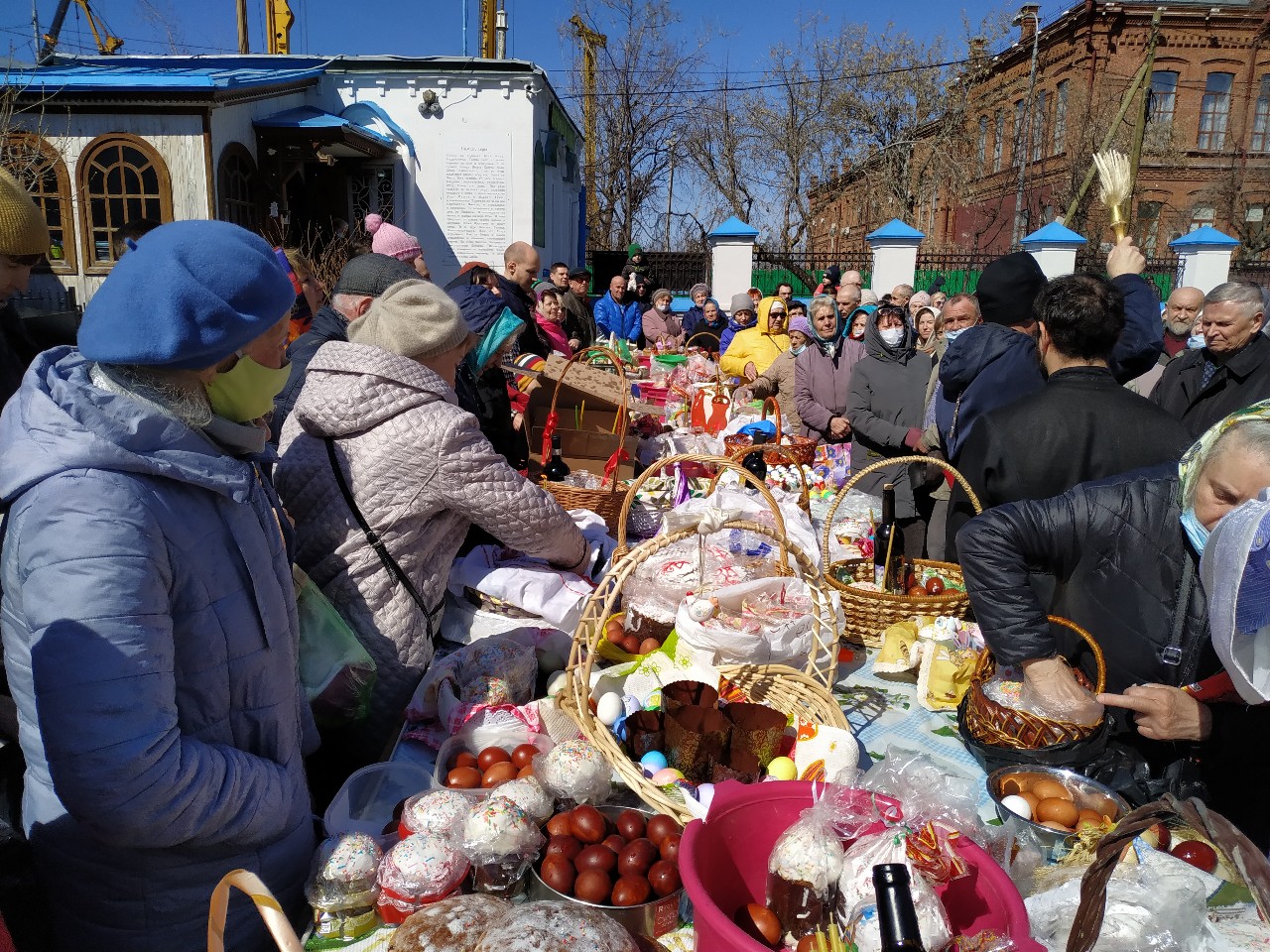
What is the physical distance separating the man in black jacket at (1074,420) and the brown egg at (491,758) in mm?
1763

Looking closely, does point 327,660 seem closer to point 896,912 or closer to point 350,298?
point 896,912

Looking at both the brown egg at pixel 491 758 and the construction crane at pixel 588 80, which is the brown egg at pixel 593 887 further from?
the construction crane at pixel 588 80

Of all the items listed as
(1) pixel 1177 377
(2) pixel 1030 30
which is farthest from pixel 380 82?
(2) pixel 1030 30

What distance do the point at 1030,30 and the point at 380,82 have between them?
82.2ft

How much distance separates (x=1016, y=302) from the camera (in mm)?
3438

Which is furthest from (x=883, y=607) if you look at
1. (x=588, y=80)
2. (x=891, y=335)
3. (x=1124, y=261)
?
(x=588, y=80)

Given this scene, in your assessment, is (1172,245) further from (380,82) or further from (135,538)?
(135,538)

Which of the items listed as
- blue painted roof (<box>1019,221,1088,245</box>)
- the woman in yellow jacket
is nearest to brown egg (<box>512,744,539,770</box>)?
the woman in yellow jacket

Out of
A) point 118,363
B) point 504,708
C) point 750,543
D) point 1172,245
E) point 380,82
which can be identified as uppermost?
point 380,82

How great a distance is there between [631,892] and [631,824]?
7.3 inches

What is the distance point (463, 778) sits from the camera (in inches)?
67.9

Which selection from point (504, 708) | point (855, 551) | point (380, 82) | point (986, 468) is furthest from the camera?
point (380, 82)

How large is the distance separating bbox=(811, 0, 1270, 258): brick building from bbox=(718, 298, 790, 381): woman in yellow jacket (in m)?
21.6

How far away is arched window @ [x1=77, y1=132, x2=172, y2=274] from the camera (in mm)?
10711
